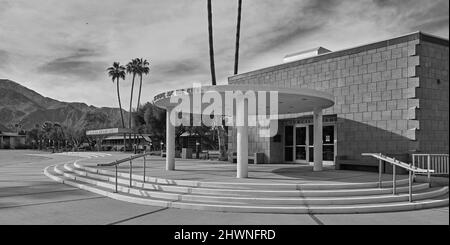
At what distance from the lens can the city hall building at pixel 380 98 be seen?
43.3ft

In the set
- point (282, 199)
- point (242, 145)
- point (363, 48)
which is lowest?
point (282, 199)

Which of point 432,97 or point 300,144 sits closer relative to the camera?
point 432,97

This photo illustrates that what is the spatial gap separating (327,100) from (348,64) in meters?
4.54

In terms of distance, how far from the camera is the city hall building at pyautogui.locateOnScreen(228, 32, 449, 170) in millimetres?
13195

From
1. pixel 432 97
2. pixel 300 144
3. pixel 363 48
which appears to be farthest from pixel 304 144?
pixel 432 97

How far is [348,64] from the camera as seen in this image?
1536 centimetres

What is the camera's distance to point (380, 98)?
14.2 meters

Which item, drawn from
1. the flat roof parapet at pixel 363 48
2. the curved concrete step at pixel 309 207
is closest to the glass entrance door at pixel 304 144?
the flat roof parapet at pixel 363 48

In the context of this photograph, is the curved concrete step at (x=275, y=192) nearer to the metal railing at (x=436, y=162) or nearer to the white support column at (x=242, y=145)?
the white support column at (x=242, y=145)

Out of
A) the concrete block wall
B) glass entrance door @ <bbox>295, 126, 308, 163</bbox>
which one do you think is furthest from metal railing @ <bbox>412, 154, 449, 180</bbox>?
glass entrance door @ <bbox>295, 126, 308, 163</bbox>

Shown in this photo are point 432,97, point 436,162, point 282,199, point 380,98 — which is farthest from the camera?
point 380,98

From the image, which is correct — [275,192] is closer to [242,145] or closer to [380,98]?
[242,145]
